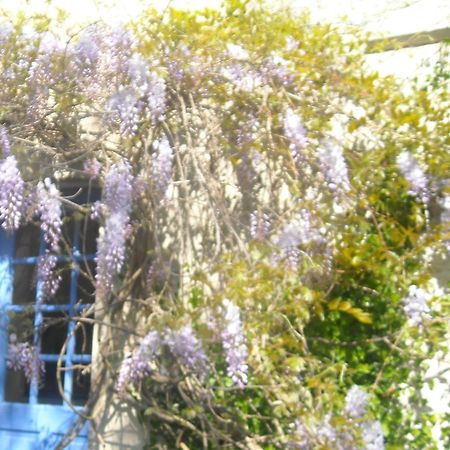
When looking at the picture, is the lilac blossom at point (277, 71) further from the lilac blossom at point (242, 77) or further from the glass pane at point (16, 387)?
the glass pane at point (16, 387)

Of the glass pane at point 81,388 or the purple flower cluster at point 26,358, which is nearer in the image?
the purple flower cluster at point 26,358

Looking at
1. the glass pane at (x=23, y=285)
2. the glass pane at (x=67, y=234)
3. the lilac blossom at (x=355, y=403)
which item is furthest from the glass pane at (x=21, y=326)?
the lilac blossom at (x=355, y=403)

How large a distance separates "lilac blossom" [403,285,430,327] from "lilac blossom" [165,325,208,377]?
1073mm

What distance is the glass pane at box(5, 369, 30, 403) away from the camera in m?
4.75

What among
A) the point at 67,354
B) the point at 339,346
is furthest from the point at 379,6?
the point at 67,354

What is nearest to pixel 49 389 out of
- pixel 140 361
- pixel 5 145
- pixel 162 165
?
pixel 140 361

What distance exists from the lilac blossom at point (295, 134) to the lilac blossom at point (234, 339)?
0.96 metres

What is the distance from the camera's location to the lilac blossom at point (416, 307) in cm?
352

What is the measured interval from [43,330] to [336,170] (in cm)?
216

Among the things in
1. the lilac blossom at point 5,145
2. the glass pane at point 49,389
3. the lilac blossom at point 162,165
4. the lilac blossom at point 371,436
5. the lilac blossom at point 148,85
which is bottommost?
the lilac blossom at point 371,436

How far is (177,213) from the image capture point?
4.25 metres

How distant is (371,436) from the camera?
3328 millimetres

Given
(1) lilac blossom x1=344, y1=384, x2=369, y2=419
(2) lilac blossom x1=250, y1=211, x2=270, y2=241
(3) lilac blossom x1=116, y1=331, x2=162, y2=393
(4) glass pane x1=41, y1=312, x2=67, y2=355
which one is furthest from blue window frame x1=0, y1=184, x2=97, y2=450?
(1) lilac blossom x1=344, y1=384, x2=369, y2=419

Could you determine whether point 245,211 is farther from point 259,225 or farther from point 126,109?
point 126,109
